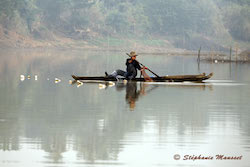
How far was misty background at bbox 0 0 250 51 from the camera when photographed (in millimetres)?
115844

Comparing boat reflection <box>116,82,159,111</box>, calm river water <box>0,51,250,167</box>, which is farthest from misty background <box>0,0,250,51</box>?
calm river water <box>0,51,250,167</box>

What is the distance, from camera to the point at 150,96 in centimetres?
2373

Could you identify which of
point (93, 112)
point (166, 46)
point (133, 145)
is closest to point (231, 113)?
point (93, 112)

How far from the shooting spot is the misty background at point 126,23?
380ft

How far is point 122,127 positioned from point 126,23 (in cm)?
11661

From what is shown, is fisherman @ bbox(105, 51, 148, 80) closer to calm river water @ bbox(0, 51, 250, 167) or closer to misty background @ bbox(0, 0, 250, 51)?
calm river water @ bbox(0, 51, 250, 167)

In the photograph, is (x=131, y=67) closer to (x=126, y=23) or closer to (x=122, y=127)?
(x=122, y=127)

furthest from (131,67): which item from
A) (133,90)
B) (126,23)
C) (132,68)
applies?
(126,23)

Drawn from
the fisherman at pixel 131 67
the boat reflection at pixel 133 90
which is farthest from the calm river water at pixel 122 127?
the fisherman at pixel 131 67

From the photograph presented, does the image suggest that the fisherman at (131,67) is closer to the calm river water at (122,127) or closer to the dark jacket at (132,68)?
the dark jacket at (132,68)

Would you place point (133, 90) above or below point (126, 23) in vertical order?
below

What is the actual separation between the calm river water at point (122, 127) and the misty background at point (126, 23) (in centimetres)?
8661

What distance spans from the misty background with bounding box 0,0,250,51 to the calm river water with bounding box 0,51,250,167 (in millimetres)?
86609

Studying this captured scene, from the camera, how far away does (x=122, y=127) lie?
51.2ft
